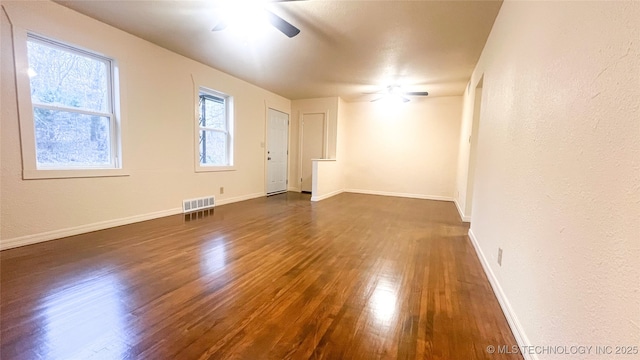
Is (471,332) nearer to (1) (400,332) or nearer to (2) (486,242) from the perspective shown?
(1) (400,332)

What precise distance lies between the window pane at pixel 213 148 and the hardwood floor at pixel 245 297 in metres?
1.78

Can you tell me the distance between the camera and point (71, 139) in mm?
2945

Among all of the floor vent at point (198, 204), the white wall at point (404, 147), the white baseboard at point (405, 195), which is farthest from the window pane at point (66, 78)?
the white baseboard at point (405, 195)

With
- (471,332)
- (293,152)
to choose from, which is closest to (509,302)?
(471,332)

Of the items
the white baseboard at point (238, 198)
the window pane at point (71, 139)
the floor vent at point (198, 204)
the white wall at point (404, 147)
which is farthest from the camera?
the white wall at point (404, 147)

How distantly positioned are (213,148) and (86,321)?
3677mm

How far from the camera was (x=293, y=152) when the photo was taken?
7.06 meters

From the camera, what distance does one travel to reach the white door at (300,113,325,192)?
265 inches

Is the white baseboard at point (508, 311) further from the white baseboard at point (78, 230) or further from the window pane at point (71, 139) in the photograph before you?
the window pane at point (71, 139)

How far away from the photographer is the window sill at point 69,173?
260 cm

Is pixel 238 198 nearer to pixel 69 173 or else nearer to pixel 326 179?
pixel 326 179

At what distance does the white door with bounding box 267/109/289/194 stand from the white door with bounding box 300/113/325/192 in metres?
0.48

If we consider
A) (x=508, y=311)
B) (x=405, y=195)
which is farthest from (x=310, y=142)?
(x=508, y=311)

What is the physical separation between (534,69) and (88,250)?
383 cm
